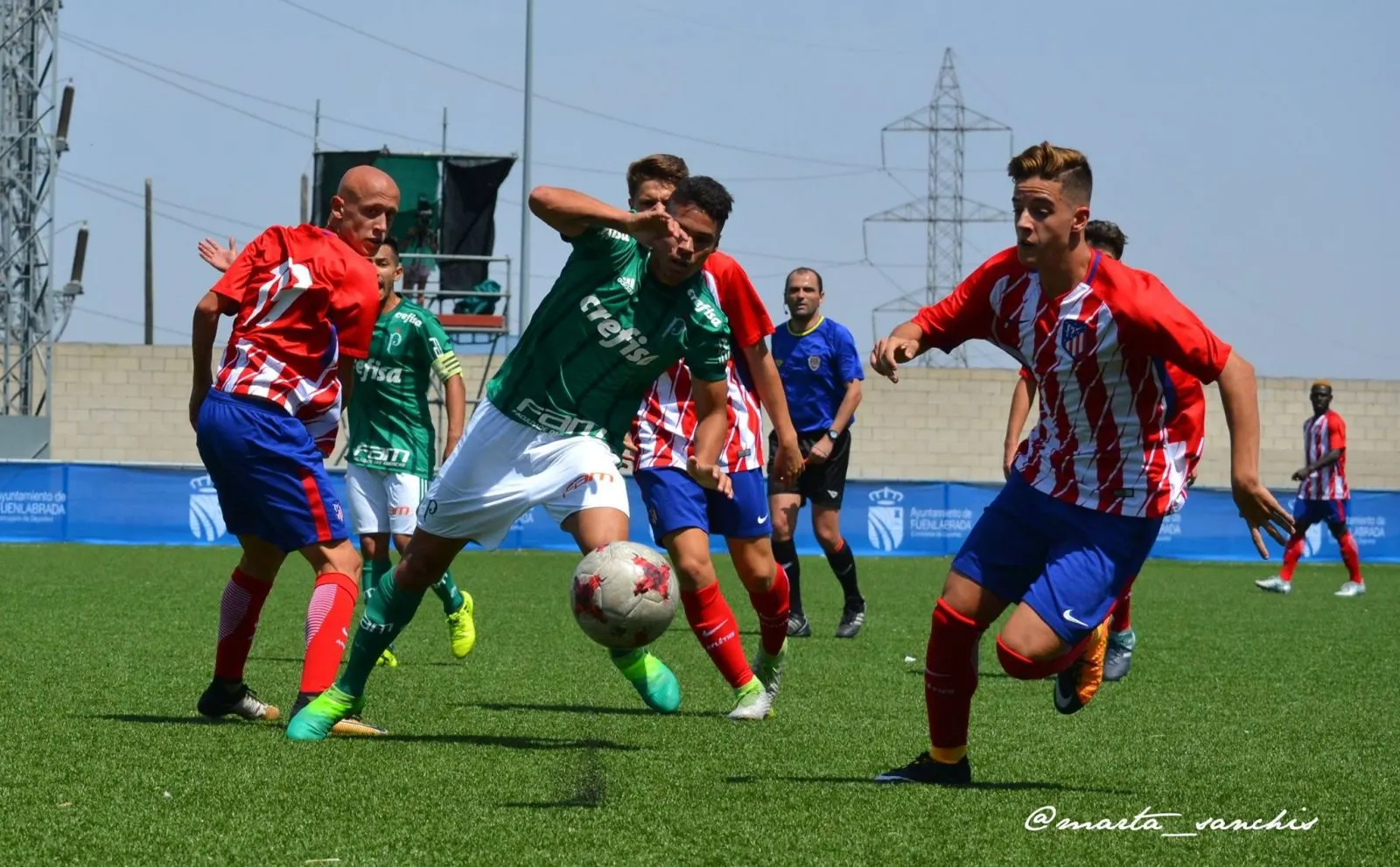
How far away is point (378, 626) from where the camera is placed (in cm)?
639

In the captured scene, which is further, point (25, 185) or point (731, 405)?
point (25, 185)

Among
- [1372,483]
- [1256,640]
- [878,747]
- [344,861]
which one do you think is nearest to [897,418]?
[1372,483]

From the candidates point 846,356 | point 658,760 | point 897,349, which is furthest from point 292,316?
point 846,356

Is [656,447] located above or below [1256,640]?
above

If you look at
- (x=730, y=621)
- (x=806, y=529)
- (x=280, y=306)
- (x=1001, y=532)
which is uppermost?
(x=280, y=306)

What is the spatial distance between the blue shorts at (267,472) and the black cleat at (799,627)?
18.1 feet

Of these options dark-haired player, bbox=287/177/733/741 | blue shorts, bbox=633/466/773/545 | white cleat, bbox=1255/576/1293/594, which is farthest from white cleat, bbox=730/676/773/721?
white cleat, bbox=1255/576/1293/594

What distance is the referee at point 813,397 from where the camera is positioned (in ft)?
38.0

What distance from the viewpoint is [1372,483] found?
34781 millimetres

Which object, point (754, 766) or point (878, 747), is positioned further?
point (878, 747)

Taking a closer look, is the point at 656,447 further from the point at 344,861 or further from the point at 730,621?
the point at 344,861

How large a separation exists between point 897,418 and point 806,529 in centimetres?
1066

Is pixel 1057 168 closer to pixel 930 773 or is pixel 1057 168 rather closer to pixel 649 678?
pixel 930 773

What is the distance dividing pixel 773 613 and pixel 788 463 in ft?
3.61
